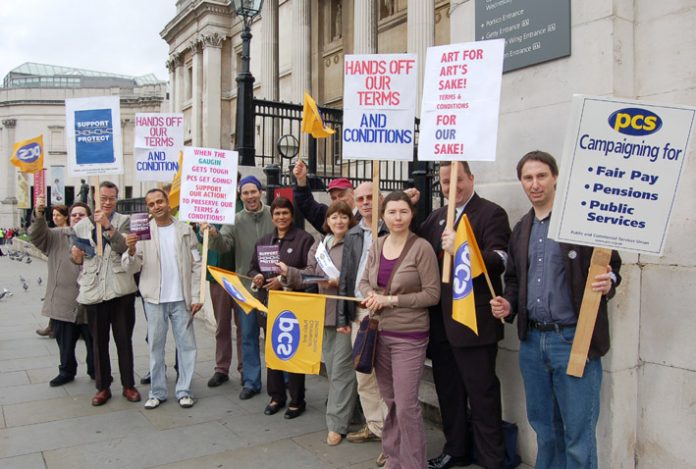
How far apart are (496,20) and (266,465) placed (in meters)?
4.02

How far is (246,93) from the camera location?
9789 millimetres

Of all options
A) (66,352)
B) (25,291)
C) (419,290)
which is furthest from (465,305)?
(25,291)

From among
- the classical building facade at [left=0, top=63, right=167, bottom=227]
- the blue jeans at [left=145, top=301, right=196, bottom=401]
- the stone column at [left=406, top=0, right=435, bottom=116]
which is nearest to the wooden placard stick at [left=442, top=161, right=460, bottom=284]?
the blue jeans at [left=145, top=301, right=196, bottom=401]

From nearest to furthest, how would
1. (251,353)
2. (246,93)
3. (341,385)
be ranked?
(341,385)
(251,353)
(246,93)

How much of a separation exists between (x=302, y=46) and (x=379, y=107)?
69.4 feet

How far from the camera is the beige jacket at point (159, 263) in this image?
6.07 meters

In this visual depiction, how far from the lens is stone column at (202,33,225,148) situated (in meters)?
37.6

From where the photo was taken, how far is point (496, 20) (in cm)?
486

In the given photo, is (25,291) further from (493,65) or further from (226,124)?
(226,124)

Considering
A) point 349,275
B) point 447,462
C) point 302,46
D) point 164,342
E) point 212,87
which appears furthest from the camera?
point 212,87

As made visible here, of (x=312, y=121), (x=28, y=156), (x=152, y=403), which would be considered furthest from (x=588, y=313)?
(x=28, y=156)

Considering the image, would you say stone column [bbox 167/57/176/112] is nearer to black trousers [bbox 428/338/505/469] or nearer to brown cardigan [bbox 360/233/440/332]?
brown cardigan [bbox 360/233/440/332]

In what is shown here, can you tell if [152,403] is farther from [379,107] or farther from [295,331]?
[379,107]

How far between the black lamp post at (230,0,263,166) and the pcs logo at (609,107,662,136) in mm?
7077
